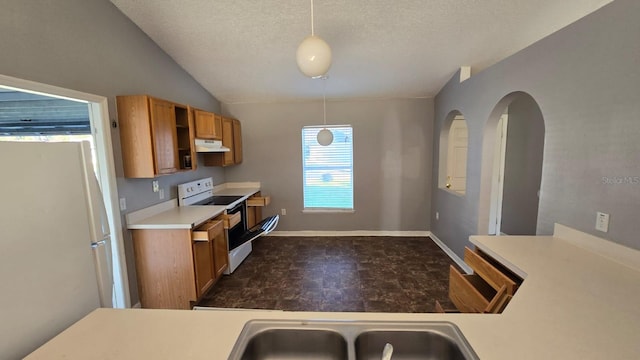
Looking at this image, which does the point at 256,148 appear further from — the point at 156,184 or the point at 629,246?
the point at 629,246

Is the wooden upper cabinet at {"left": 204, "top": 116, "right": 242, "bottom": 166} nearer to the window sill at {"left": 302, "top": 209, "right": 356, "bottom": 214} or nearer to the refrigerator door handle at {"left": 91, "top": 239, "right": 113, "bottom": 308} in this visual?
the window sill at {"left": 302, "top": 209, "right": 356, "bottom": 214}

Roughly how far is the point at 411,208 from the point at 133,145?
4049 millimetres

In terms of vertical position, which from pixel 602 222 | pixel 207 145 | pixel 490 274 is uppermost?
pixel 207 145

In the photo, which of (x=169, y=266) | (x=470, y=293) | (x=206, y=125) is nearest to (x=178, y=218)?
(x=169, y=266)

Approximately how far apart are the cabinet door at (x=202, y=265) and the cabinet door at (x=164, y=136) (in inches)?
32.7

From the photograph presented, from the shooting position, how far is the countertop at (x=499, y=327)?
83 centimetres

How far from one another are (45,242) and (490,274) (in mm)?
2173

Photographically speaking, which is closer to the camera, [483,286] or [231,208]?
[483,286]

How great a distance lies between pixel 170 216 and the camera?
2.68 metres

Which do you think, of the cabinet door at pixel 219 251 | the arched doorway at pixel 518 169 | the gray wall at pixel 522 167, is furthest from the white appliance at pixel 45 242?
the gray wall at pixel 522 167

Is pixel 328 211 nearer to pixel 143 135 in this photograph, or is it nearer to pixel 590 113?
pixel 143 135

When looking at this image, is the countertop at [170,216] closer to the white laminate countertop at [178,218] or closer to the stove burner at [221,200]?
the white laminate countertop at [178,218]

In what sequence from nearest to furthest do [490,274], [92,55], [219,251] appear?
1. [490,274]
2. [92,55]
3. [219,251]

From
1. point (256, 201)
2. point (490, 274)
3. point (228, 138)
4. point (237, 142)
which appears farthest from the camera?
point (237, 142)
